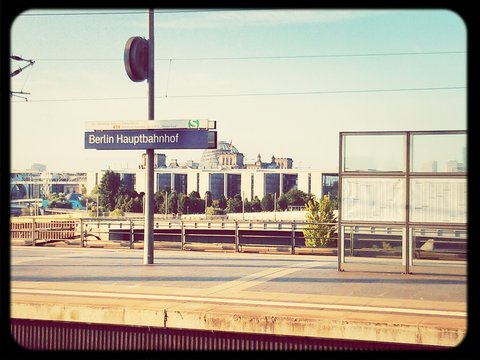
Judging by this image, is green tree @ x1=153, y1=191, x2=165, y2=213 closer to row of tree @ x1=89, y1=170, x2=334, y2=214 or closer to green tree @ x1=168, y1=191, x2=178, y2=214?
row of tree @ x1=89, y1=170, x2=334, y2=214

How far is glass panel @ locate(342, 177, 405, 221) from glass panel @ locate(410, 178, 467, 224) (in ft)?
0.79


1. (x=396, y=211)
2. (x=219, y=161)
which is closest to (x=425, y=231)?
(x=396, y=211)

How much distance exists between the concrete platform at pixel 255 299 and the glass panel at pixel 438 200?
1128 mm

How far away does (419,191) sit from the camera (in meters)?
12.9

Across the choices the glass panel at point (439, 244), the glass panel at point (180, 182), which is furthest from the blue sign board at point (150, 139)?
the glass panel at point (180, 182)


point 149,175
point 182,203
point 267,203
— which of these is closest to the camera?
point 149,175

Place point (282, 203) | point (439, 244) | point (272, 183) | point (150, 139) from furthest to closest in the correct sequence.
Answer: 1. point (272, 183)
2. point (282, 203)
3. point (150, 139)
4. point (439, 244)

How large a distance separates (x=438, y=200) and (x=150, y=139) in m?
6.15

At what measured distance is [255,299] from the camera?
989cm

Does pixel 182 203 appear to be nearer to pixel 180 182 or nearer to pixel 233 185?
pixel 180 182

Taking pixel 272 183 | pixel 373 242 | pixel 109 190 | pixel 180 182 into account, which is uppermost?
pixel 180 182

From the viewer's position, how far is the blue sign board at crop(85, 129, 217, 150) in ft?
48.4

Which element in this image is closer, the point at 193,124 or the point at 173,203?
the point at 193,124

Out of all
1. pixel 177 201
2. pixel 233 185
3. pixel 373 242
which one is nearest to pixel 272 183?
pixel 233 185
